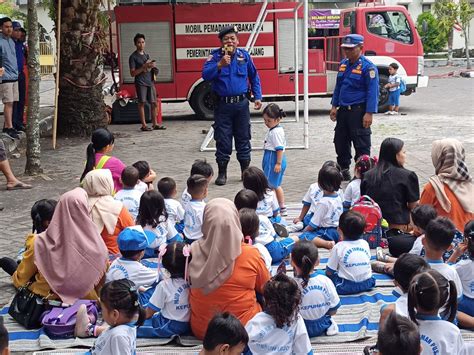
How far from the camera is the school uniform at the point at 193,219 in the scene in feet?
19.6

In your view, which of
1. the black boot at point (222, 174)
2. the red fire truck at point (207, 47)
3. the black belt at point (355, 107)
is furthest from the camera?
the red fire truck at point (207, 47)

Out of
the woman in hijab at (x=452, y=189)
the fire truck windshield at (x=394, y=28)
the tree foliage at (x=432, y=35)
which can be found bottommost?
the woman in hijab at (x=452, y=189)

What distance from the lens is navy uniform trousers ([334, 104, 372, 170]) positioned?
8648mm

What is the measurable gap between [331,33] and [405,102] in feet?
29.1

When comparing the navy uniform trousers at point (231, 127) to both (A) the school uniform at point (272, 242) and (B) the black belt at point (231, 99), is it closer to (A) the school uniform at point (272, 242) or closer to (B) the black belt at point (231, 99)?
(B) the black belt at point (231, 99)

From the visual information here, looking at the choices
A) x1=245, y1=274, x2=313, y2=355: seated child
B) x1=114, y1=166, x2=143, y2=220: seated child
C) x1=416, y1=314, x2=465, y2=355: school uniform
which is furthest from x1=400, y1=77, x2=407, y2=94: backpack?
x1=416, y1=314, x2=465, y2=355: school uniform

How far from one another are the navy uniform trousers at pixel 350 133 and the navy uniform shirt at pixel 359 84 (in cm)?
10

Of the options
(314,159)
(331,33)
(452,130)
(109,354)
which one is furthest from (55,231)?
(331,33)

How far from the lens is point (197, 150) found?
1162 centimetres

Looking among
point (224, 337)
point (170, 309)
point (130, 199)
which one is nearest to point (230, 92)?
point (130, 199)

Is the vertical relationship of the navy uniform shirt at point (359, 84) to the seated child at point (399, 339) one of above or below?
above

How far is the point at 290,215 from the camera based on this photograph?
7594 millimetres

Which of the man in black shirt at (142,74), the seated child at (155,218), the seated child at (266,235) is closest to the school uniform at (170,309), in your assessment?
the seated child at (266,235)

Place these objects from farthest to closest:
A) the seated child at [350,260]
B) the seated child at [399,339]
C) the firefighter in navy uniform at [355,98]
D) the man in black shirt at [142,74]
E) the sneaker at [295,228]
Answer: the man in black shirt at [142,74] → the firefighter in navy uniform at [355,98] → the sneaker at [295,228] → the seated child at [350,260] → the seated child at [399,339]
